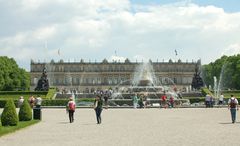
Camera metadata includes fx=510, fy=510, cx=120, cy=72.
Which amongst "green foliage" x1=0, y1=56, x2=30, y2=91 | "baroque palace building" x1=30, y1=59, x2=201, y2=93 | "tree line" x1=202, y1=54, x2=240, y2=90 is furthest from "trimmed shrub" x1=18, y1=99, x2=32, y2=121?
"baroque palace building" x1=30, y1=59, x2=201, y2=93

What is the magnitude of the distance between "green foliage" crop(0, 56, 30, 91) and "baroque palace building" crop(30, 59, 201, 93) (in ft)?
94.8

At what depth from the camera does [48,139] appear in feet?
47.1

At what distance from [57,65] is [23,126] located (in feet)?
364

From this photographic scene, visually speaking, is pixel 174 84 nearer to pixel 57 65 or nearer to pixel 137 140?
pixel 57 65

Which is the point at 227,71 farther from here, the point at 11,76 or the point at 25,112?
the point at 25,112

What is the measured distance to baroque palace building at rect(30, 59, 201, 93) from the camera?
421 ft

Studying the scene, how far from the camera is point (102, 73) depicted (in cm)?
13112

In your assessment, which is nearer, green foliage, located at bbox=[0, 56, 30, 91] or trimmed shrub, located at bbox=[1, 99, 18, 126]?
trimmed shrub, located at bbox=[1, 99, 18, 126]

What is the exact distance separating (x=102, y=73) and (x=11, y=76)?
4306 centimetres

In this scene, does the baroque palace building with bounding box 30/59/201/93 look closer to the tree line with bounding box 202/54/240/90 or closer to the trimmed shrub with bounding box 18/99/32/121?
the tree line with bounding box 202/54/240/90

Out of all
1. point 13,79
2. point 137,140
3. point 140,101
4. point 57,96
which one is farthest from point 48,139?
point 13,79

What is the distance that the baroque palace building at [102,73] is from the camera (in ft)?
421

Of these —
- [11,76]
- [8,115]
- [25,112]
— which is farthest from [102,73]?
[8,115]

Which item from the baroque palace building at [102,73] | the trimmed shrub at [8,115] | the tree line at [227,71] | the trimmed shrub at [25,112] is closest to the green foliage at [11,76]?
the baroque palace building at [102,73]
